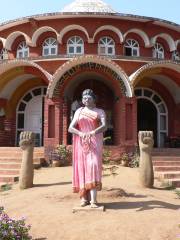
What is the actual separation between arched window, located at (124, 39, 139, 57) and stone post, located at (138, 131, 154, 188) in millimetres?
8600

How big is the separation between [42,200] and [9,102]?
37.4ft

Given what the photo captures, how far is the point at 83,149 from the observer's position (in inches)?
263

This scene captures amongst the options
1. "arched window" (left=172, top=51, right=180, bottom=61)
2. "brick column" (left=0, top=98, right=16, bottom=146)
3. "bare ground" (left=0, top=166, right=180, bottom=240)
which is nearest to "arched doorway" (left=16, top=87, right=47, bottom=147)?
"brick column" (left=0, top=98, right=16, bottom=146)

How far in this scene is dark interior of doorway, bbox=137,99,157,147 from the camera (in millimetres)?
18656

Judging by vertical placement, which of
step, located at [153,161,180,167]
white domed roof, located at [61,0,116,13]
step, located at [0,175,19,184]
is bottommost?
step, located at [0,175,19,184]

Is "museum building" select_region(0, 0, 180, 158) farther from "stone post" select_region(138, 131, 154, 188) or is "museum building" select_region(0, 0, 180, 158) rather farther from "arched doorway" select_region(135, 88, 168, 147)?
"stone post" select_region(138, 131, 154, 188)

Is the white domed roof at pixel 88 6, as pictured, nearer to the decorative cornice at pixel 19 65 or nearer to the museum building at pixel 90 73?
the museum building at pixel 90 73

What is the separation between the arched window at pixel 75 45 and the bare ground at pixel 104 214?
9.01 m

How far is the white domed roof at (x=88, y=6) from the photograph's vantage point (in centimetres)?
2009

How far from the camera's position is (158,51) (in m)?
18.2

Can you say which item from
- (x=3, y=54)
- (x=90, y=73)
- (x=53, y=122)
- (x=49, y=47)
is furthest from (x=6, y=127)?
(x=90, y=73)

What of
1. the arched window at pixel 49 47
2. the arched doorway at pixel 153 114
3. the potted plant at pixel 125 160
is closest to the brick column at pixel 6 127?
the arched window at pixel 49 47

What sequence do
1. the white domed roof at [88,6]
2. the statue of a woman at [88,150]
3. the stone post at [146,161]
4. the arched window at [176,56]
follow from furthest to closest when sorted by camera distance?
the white domed roof at [88,6]
the arched window at [176,56]
the stone post at [146,161]
the statue of a woman at [88,150]

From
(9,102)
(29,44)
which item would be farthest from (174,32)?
(9,102)
